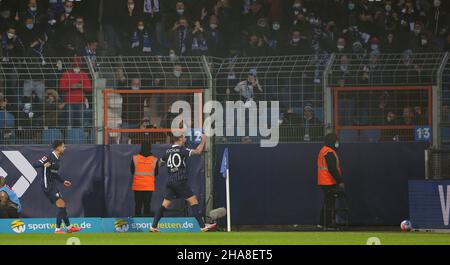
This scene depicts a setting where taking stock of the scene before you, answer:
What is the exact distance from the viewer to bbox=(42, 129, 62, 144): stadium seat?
74.5 feet

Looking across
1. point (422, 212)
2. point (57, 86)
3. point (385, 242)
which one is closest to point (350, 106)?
point (422, 212)

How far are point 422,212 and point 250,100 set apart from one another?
4.36 metres

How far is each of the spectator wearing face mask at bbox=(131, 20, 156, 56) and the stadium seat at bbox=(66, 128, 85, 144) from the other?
4.63m

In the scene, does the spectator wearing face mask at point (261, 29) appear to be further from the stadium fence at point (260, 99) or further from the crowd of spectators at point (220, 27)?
the stadium fence at point (260, 99)

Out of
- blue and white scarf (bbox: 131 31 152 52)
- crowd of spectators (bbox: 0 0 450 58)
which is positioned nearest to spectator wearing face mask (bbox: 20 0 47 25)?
crowd of spectators (bbox: 0 0 450 58)

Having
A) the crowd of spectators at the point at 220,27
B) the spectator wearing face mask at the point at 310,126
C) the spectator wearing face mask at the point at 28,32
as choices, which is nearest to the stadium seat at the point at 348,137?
the spectator wearing face mask at the point at 310,126

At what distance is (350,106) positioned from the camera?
73.6 ft

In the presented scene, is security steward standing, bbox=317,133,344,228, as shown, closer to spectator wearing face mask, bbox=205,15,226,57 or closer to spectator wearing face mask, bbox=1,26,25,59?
spectator wearing face mask, bbox=205,15,226,57

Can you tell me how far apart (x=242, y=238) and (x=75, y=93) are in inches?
221

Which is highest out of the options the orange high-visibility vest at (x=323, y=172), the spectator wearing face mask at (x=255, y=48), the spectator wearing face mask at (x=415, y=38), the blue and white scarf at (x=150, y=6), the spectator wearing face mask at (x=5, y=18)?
the blue and white scarf at (x=150, y=6)

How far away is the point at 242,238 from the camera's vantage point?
19406 millimetres

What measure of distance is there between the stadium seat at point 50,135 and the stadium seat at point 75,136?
0.22 meters

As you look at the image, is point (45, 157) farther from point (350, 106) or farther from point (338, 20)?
point (338, 20)

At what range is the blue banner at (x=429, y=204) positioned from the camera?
2108 centimetres
